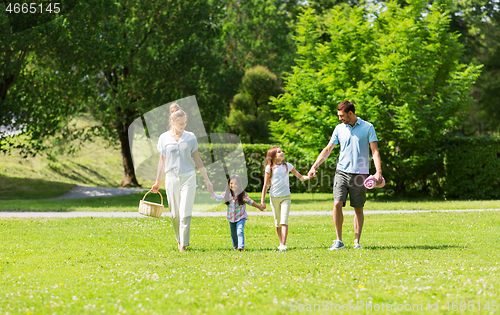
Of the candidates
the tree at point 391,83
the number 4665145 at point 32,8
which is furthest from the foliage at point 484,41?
the number 4665145 at point 32,8

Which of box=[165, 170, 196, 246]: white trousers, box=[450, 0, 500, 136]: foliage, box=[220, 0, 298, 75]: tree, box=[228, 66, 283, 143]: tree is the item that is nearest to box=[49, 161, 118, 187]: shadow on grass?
box=[228, 66, 283, 143]: tree

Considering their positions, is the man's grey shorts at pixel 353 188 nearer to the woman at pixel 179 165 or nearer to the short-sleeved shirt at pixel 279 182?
the short-sleeved shirt at pixel 279 182

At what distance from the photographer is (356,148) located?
279 inches

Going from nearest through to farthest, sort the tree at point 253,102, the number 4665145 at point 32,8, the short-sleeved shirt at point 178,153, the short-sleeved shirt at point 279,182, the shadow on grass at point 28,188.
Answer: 1. the short-sleeved shirt at point 178,153
2. the short-sleeved shirt at point 279,182
3. the number 4665145 at point 32,8
4. the shadow on grass at point 28,188
5. the tree at point 253,102

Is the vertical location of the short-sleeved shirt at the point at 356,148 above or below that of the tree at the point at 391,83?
below

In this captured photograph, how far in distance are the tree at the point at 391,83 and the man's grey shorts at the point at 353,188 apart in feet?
33.7

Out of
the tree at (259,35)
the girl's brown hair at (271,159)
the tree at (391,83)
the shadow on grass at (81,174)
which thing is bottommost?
the shadow on grass at (81,174)

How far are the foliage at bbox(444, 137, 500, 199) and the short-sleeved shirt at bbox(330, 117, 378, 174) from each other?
44.2 feet

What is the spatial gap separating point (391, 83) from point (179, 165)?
12132mm

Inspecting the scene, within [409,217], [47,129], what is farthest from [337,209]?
[47,129]

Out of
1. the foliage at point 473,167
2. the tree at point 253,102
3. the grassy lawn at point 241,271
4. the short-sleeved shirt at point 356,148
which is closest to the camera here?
the grassy lawn at point 241,271

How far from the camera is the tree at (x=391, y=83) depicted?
1709 cm

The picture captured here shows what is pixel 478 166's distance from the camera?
1880 centimetres

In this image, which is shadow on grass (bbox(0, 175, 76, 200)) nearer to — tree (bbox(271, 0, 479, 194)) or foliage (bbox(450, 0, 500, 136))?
tree (bbox(271, 0, 479, 194))
